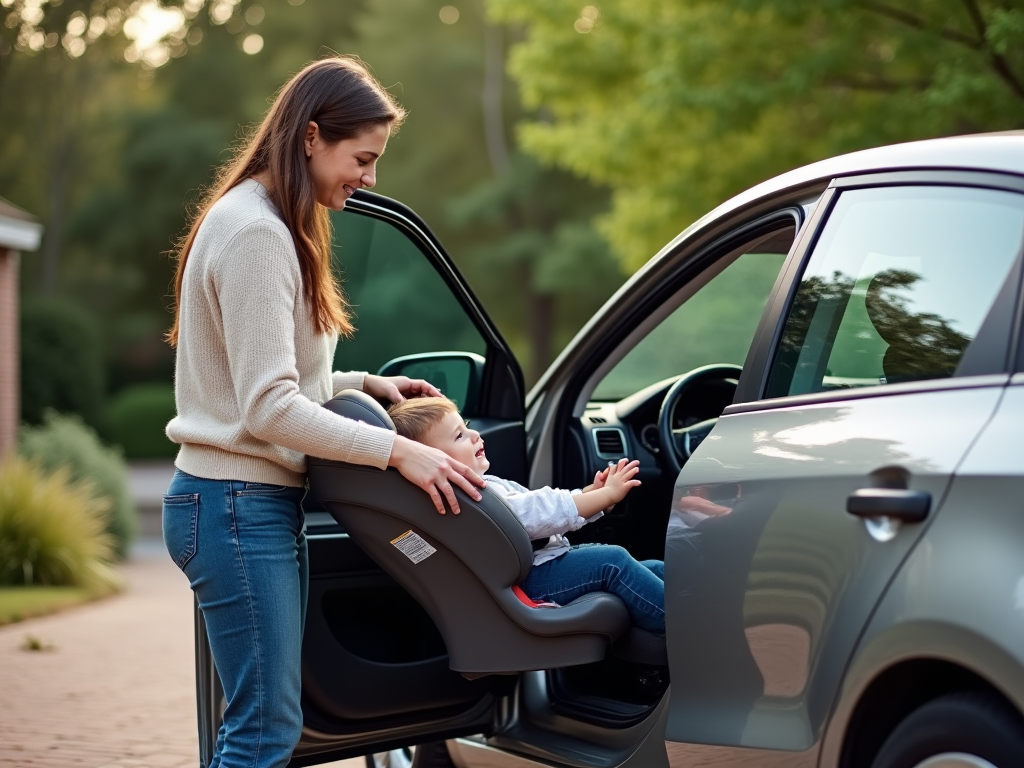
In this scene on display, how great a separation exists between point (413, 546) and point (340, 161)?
3.16 feet

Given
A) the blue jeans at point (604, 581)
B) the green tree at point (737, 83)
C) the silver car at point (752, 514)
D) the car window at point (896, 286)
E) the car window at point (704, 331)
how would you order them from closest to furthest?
the silver car at point (752, 514), the car window at point (896, 286), the blue jeans at point (604, 581), the car window at point (704, 331), the green tree at point (737, 83)

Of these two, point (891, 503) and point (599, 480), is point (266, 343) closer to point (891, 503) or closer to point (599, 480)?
point (599, 480)

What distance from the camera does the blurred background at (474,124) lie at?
42.2 ft

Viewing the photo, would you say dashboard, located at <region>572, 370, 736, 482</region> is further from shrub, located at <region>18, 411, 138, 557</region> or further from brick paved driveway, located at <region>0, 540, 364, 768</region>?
shrub, located at <region>18, 411, 138, 557</region>

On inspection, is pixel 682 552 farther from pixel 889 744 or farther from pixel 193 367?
pixel 193 367

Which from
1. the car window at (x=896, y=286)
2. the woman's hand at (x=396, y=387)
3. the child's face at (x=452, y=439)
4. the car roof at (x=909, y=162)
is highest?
the car roof at (x=909, y=162)

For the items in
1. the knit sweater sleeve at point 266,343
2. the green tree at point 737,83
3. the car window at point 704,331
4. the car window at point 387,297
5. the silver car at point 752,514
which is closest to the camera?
the silver car at point 752,514

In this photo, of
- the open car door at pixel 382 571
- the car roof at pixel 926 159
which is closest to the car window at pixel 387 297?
the open car door at pixel 382 571

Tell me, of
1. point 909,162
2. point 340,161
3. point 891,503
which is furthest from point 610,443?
point 891,503

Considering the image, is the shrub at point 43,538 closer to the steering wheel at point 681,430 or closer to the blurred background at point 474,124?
the blurred background at point 474,124

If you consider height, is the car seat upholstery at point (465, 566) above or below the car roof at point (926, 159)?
below

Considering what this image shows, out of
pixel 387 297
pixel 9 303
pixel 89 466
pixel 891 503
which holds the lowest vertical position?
pixel 89 466

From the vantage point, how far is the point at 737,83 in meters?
12.8

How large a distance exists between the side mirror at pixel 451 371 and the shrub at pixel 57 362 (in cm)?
2529
